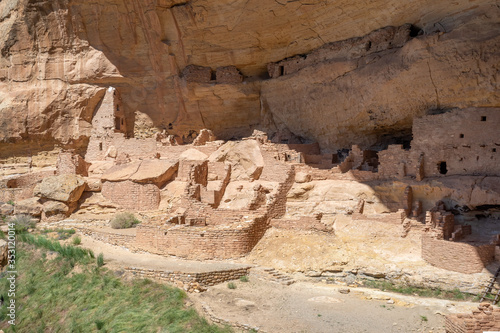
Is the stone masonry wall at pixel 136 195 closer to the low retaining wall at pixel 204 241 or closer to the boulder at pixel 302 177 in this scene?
the low retaining wall at pixel 204 241

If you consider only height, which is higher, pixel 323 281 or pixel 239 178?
pixel 239 178

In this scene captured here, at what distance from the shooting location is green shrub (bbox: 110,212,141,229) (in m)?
15.0

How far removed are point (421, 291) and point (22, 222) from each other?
480 inches

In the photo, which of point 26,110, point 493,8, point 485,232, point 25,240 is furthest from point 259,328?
point 26,110

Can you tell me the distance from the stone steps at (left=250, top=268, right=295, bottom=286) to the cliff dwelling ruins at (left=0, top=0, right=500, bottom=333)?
2.7 inches

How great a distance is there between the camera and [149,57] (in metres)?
21.0

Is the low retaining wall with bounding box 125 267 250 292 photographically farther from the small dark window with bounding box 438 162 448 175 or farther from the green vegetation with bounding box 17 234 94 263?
the small dark window with bounding box 438 162 448 175

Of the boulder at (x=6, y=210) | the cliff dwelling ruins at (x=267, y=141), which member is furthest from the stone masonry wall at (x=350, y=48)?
the boulder at (x=6, y=210)

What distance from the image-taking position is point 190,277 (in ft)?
34.5

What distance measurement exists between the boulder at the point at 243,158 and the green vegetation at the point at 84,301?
585 centimetres

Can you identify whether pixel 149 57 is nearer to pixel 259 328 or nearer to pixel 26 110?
pixel 26 110

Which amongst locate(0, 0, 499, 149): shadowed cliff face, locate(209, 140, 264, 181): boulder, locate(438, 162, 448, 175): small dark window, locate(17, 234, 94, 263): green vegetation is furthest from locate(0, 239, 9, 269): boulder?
locate(438, 162, 448, 175): small dark window

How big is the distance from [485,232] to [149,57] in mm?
15160

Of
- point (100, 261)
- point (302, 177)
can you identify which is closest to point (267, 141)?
point (302, 177)
